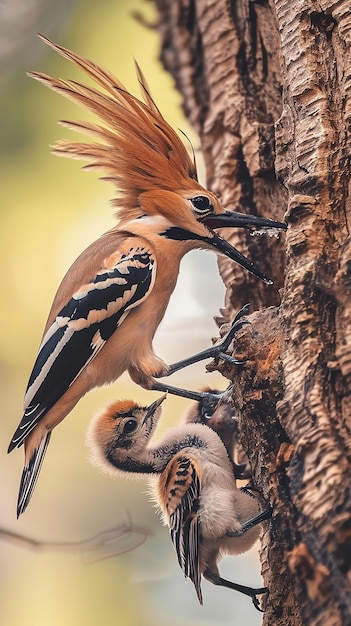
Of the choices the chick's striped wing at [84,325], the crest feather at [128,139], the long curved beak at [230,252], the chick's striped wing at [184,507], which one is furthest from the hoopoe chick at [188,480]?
the crest feather at [128,139]

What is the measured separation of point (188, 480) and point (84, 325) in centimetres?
36

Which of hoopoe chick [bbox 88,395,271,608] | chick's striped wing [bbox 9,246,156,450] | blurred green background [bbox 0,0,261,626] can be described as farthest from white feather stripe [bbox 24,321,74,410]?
blurred green background [bbox 0,0,261,626]

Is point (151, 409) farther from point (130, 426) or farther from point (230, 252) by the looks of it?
point (230, 252)

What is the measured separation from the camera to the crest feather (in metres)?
1.66

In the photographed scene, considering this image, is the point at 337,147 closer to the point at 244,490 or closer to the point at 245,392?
the point at 245,392

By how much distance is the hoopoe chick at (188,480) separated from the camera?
142 cm

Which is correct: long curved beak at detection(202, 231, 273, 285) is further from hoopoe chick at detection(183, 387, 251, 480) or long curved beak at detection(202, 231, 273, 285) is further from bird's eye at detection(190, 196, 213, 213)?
hoopoe chick at detection(183, 387, 251, 480)

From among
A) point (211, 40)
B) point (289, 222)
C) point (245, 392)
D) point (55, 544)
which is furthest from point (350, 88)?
point (55, 544)

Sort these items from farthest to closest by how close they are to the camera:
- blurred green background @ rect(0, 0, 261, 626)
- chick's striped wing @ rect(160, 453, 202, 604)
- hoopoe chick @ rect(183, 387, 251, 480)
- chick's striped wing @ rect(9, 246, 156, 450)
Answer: blurred green background @ rect(0, 0, 261, 626)
hoopoe chick @ rect(183, 387, 251, 480)
chick's striped wing @ rect(9, 246, 156, 450)
chick's striped wing @ rect(160, 453, 202, 604)

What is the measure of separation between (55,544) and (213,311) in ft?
2.41

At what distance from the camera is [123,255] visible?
5.35 ft

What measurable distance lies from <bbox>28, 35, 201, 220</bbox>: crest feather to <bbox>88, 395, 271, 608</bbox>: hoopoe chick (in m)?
0.44

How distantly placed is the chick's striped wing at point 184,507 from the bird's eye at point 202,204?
1.61 ft

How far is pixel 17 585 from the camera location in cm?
231
